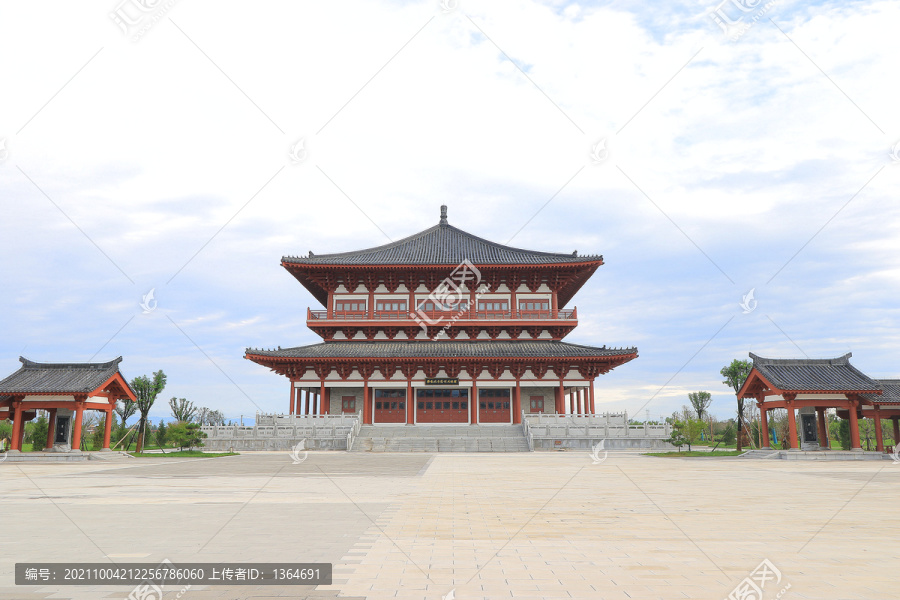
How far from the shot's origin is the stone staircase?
30062 mm

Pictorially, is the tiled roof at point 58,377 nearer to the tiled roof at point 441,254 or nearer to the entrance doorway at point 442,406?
the tiled roof at point 441,254

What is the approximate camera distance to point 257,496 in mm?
11555

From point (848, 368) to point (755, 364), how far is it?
17.5 feet

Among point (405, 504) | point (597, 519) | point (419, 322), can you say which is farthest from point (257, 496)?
point (419, 322)

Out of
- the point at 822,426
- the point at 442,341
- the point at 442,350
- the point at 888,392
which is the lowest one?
the point at 822,426

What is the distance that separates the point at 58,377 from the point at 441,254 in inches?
1004

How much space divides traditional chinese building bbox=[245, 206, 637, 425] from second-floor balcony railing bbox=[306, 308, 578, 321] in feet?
Result: 0.25

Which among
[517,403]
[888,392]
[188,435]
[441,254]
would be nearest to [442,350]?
[517,403]

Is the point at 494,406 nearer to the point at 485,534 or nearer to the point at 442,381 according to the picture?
the point at 442,381

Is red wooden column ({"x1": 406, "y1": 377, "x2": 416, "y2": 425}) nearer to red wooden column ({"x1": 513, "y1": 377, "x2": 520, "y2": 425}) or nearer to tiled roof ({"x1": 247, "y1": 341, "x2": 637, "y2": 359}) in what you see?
tiled roof ({"x1": 247, "y1": 341, "x2": 637, "y2": 359})

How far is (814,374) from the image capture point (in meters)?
28.6

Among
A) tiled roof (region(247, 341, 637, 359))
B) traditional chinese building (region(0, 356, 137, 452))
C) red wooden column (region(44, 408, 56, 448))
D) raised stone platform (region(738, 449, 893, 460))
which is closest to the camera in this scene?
raised stone platform (region(738, 449, 893, 460))

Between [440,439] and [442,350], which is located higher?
[442,350]

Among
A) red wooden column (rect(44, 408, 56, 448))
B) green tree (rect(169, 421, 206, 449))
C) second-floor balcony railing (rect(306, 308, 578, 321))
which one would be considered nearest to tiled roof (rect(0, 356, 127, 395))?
red wooden column (rect(44, 408, 56, 448))
